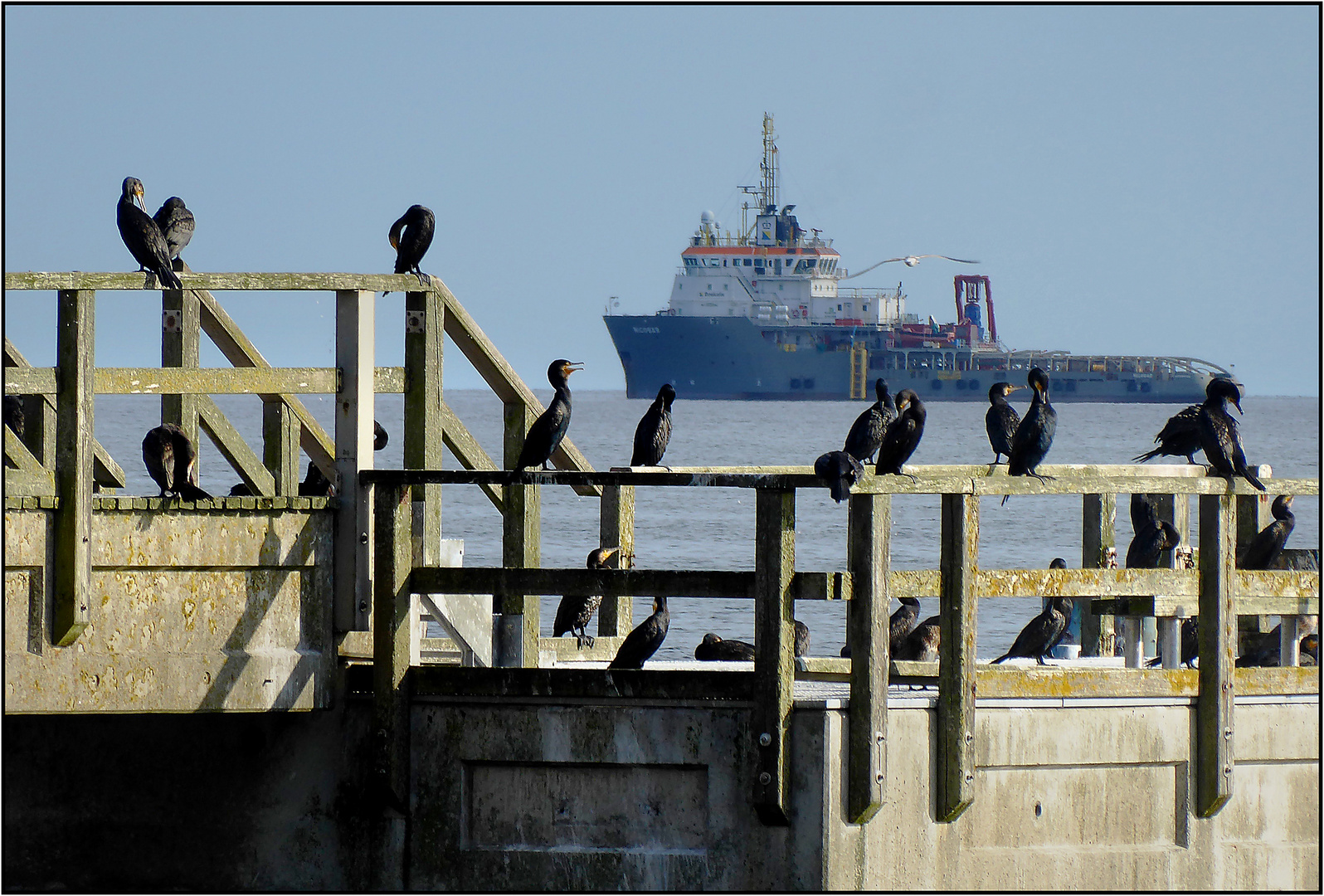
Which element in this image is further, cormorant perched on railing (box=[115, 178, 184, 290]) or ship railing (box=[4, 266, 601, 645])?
cormorant perched on railing (box=[115, 178, 184, 290])

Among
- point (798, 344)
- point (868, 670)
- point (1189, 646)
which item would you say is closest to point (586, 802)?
point (868, 670)

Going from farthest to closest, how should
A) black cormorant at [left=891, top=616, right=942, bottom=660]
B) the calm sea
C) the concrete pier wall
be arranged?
Answer: the calm sea → black cormorant at [left=891, top=616, right=942, bottom=660] → the concrete pier wall

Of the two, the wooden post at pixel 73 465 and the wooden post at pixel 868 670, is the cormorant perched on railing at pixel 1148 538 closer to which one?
the wooden post at pixel 868 670

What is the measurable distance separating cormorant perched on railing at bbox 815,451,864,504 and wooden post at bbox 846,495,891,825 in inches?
5.9

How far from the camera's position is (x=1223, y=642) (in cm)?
663

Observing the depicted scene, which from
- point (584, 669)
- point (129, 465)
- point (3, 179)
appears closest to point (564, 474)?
point (584, 669)

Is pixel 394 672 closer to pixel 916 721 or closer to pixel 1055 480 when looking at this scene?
pixel 916 721

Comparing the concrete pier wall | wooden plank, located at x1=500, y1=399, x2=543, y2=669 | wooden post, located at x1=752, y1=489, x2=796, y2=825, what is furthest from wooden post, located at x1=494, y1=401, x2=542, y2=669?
wooden post, located at x1=752, y1=489, x2=796, y2=825

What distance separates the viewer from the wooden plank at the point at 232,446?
7523 mm

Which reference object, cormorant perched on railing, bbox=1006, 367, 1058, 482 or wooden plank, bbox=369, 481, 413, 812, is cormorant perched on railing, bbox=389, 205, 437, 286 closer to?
wooden plank, bbox=369, 481, 413, 812

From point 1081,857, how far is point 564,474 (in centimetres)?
240

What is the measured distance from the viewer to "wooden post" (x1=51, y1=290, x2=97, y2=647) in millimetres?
5711

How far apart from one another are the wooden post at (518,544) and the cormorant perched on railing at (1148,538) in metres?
3.75

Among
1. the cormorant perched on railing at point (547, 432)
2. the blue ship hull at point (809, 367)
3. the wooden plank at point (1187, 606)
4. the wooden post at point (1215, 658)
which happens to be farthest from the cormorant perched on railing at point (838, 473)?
the blue ship hull at point (809, 367)
